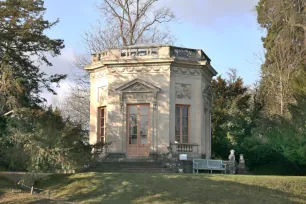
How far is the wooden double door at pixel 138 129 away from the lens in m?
22.6

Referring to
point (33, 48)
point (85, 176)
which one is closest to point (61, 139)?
point (85, 176)

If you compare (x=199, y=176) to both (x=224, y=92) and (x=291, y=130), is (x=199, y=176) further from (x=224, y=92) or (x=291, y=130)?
(x=224, y=92)

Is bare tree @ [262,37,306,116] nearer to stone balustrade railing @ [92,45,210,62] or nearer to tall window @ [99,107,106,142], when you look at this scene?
stone balustrade railing @ [92,45,210,62]

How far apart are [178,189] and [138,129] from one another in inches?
305

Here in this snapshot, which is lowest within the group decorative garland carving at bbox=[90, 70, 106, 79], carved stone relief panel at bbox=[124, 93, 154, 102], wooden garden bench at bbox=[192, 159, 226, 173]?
wooden garden bench at bbox=[192, 159, 226, 173]

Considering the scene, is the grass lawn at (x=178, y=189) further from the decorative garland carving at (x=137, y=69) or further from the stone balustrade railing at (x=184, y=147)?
the decorative garland carving at (x=137, y=69)

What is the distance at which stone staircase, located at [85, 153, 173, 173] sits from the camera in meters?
20.5

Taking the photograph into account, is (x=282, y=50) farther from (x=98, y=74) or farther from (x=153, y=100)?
(x=98, y=74)

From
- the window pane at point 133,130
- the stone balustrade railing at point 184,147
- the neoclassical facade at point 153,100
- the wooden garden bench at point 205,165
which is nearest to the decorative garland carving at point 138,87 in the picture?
the neoclassical facade at point 153,100

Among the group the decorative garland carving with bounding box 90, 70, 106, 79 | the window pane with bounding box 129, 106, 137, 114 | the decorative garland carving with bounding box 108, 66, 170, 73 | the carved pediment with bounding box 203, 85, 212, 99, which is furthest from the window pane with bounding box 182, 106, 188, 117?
the decorative garland carving with bounding box 90, 70, 106, 79

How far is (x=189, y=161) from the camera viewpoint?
853 inches

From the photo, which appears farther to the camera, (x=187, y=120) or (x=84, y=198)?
(x=187, y=120)

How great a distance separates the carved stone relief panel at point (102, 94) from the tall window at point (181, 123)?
4060 mm

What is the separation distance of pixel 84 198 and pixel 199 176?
177 inches
